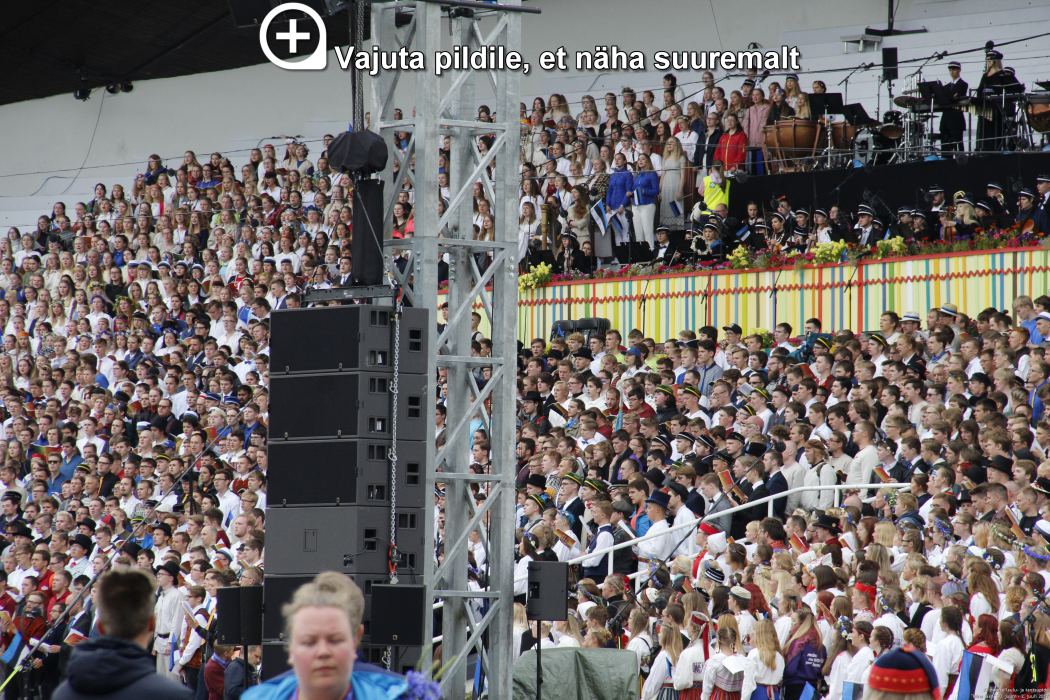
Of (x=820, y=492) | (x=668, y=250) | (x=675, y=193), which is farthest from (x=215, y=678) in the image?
(x=675, y=193)

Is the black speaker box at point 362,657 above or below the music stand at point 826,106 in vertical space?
below

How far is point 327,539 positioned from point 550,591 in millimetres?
1730

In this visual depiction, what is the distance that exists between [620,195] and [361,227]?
11.4 m

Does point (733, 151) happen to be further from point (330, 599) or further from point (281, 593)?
point (330, 599)

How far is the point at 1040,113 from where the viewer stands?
18578 millimetres

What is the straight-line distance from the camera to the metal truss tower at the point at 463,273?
9.73 m

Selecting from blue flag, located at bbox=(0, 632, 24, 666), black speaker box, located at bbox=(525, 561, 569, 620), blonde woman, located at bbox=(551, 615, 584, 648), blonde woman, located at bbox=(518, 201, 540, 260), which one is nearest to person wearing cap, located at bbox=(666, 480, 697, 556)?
blonde woman, located at bbox=(551, 615, 584, 648)

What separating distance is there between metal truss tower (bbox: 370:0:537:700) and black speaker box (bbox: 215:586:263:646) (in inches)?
41.4

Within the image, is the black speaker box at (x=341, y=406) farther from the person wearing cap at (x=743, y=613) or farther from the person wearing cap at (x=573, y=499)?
the person wearing cap at (x=573, y=499)

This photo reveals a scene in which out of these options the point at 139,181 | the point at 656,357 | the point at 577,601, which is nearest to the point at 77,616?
the point at 577,601

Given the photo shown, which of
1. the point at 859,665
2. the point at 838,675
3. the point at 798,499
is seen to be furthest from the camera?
the point at 798,499

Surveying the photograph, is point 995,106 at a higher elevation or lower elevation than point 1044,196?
higher

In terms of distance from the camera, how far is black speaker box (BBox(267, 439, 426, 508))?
350 inches

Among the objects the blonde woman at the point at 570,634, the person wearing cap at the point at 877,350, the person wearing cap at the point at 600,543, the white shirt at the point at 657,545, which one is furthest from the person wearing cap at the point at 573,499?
the person wearing cap at the point at 877,350
